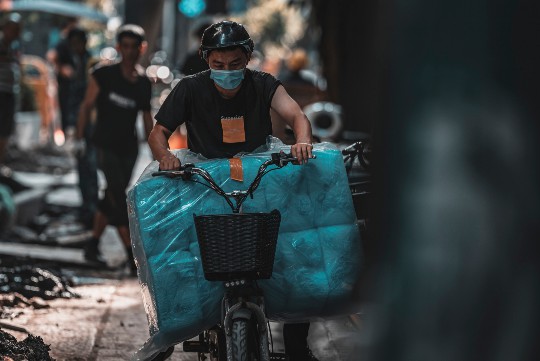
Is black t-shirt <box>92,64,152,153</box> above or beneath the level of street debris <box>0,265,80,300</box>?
above

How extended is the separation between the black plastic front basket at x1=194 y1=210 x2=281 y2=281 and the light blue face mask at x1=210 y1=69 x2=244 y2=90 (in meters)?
0.95

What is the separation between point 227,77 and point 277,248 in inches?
32.5

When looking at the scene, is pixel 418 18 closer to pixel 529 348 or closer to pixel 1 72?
pixel 529 348

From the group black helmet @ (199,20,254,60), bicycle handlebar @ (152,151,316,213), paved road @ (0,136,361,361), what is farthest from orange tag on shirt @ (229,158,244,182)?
paved road @ (0,136,361,361)

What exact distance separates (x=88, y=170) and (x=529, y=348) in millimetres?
9059

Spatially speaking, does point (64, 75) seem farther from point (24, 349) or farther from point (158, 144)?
point (158, 144)

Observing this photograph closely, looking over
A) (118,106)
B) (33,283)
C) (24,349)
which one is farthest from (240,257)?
(118,106)

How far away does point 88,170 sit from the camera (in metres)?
11.7

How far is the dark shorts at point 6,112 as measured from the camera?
475 inches

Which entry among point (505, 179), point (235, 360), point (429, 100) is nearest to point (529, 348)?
point (505, 179)

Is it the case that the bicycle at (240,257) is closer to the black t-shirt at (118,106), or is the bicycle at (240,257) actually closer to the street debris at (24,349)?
the street debris at (24,349)

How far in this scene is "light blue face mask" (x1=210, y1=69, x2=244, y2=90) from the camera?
5.02m

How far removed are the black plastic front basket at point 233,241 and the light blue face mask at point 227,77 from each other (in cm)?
95

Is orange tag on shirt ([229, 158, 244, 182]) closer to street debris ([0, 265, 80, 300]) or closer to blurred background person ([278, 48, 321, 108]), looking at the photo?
street debris ([0, 265, 80, 300])
